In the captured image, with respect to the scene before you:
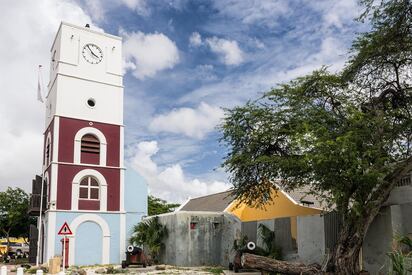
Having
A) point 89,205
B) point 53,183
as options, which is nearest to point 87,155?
point 53,183

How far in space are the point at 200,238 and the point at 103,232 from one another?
738 centimetres

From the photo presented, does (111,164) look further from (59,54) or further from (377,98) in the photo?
(377,98)

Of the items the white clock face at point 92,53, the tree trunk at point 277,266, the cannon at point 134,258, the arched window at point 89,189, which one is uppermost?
the white clock face at point 92,53

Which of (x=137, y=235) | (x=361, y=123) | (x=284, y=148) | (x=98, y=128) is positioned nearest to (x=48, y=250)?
(x=137, y=235)

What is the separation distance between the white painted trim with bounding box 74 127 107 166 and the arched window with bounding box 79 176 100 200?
115 cm

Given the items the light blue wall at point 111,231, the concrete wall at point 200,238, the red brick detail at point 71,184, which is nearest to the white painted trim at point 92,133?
the red brick detail at point 71,184

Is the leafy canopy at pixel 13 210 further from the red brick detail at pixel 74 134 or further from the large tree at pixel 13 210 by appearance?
the red brick detail at pixel 74 134

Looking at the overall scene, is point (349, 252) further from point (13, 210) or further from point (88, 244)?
point (13, 210)

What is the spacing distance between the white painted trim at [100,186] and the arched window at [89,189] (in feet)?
0.85

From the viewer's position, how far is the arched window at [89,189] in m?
28.4

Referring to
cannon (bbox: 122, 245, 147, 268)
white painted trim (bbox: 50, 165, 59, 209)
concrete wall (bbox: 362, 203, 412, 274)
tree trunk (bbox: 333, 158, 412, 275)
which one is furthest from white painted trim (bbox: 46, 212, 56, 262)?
concrete wall (bbox: 362, 203, 412, 274)

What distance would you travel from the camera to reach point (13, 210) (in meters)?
37.5

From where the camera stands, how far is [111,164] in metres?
29.6

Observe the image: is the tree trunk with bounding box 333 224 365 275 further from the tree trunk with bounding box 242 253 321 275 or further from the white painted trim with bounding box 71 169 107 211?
the white painted trim with bounding box 71 169 107 211
